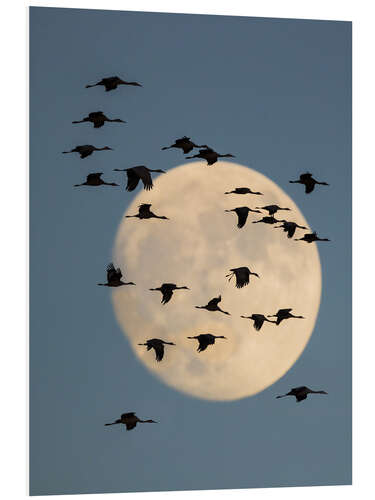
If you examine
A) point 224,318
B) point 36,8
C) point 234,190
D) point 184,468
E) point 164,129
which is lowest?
point 184,468

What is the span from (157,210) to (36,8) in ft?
5.28

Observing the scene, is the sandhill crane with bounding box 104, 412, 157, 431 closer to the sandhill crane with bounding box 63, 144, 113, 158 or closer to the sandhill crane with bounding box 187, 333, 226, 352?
the sandhill crane with bounding box 187, 333, 226, 352

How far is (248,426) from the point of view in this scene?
632 centimetres

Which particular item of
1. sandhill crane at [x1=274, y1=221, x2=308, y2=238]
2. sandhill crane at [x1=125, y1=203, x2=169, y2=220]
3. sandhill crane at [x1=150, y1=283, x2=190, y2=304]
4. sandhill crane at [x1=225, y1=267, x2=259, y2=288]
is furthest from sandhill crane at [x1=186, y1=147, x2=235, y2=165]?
sandhill crane at [x1=150, y1=283, x2=190, y2=304]

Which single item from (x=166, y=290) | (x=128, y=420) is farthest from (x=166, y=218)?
(x=128, y=420)

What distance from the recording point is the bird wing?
20.3 ft

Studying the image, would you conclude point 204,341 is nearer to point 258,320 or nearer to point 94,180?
point 258,320

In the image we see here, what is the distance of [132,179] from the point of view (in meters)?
6.20

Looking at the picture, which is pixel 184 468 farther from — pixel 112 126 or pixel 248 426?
pixel 112 126

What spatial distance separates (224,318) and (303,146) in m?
1.36

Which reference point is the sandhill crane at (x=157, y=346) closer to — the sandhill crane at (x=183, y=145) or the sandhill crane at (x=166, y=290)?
the sandhill crane at (x=166, y=290)

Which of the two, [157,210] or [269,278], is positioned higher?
[157,210]

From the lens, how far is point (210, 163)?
6.33 m
